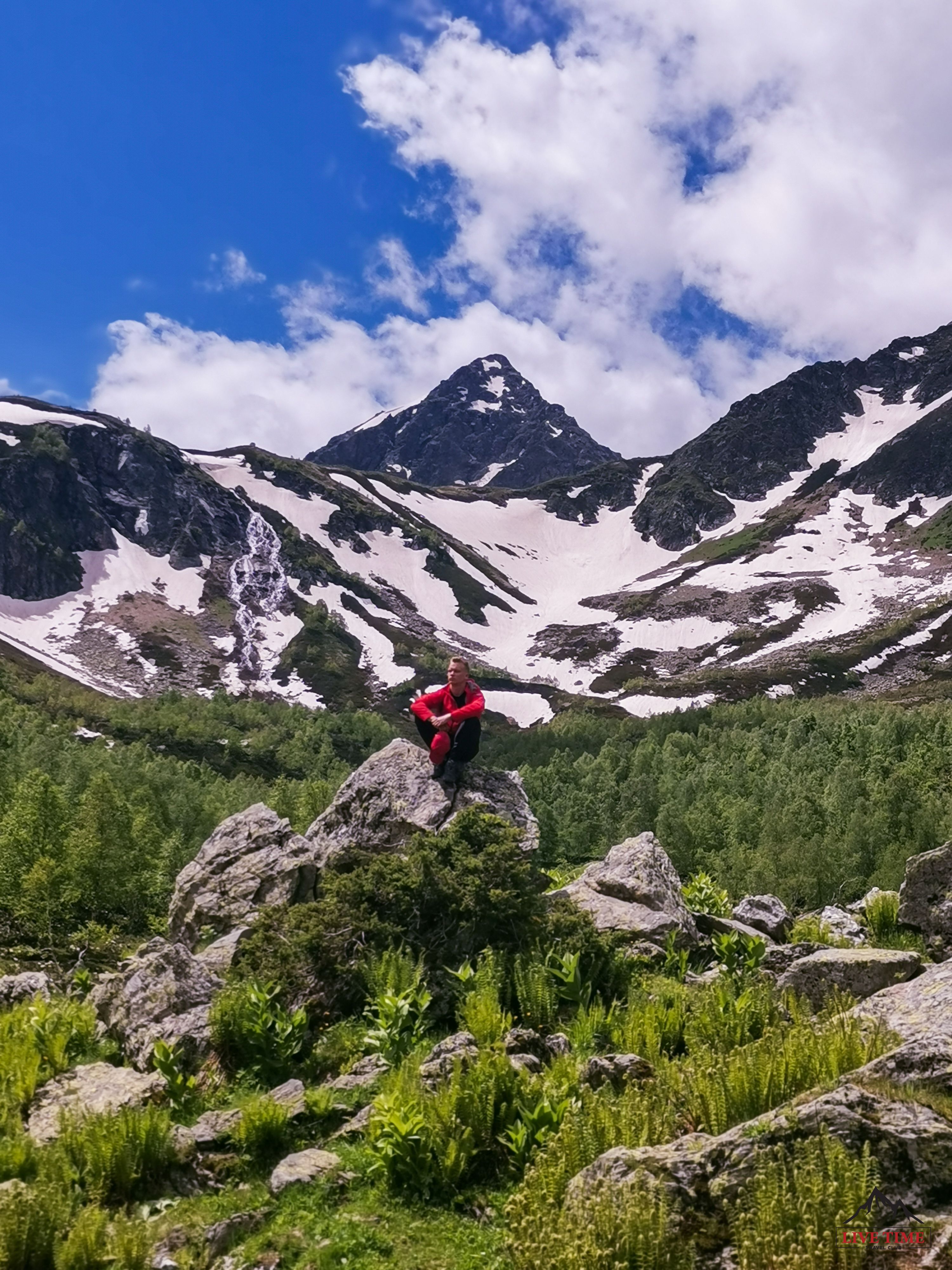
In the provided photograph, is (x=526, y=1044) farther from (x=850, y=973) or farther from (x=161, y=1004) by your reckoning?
(x=161, y=1004)

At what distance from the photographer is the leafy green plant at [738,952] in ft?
43.9

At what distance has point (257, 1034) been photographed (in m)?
11.5

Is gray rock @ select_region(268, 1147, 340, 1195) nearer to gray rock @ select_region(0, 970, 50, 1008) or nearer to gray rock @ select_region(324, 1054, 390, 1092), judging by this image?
gray rock @ select_region(324, 1054, 390, 1092)

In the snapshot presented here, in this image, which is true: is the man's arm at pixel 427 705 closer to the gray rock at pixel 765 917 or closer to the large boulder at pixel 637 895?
the large boulder at pixel 637 895

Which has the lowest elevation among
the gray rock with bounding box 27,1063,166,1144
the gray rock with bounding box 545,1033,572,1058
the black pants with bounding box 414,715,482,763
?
the gray rock with bounding box 27,1063,166,1144

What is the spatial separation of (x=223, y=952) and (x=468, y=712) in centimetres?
690

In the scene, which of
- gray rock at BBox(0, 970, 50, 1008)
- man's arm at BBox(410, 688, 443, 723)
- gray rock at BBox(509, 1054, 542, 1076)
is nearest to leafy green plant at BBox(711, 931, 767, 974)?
gray rock at BBox(509, 1054, 542, 1076)

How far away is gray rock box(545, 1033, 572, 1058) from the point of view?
34.9ft

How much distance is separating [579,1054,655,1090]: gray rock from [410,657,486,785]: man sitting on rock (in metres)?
7.44

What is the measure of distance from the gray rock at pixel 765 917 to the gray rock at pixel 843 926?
961mm

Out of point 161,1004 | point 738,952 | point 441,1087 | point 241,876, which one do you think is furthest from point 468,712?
point 441,1087

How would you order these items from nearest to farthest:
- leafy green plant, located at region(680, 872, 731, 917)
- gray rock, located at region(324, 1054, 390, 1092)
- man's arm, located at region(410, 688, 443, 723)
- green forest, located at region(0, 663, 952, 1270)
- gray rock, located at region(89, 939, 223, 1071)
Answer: green forest, located at region(0, 663, 952, 1270), gray rock, located at region(324, 1054, 390, 1092), gray rock, located at region(89, 939, 223, 1071), man's arm, located at region(410, 688, 443, 723), leafy green plant, located at region(680, 872, 731, 917)

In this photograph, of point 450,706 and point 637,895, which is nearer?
point 450,706

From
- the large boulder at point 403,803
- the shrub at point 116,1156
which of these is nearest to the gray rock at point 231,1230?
the shrub at point 116,1156
